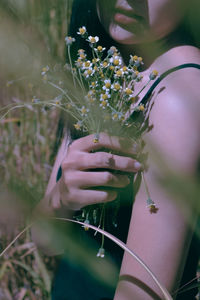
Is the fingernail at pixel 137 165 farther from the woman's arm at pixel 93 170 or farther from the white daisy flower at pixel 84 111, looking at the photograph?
the white daisy flower at pixel 84 111

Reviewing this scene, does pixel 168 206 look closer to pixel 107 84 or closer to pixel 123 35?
pixel 107 84

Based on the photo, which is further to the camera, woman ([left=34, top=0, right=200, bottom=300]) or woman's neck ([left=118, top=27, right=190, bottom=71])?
woman's neck ([left=118, top=27, right=190, bottom=71])

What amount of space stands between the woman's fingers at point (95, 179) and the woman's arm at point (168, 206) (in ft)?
0.18

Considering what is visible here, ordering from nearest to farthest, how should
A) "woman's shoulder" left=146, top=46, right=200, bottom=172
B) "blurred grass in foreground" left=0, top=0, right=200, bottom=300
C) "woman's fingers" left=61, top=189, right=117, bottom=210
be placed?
1. "woman's shoulder" left=146, top=46, right=200, bottom=172
2. "woman's fingers" left=61, top=189, right=117, bottom=210
3. "blurred grass in foreground" left=0, top=0, right=200, bottom=300

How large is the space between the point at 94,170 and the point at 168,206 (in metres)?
0.20

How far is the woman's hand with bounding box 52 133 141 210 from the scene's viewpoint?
0.61m

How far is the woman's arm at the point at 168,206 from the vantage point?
0.55 m

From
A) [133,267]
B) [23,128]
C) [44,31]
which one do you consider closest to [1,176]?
[23,128]

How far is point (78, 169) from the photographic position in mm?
697

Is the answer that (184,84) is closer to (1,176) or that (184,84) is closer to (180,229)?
(180,229)

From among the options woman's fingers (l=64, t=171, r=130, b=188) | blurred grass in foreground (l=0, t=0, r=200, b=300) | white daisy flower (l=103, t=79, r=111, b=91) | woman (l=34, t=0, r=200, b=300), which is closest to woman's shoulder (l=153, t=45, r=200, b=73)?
woman (l=34, t=0, r=200, b=300)

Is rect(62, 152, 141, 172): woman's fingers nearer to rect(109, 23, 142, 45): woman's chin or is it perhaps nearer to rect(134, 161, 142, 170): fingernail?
rect(134, 161, 142, 170): fingernail

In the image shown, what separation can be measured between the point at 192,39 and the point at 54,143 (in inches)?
35.0

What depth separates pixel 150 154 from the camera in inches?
22.2
